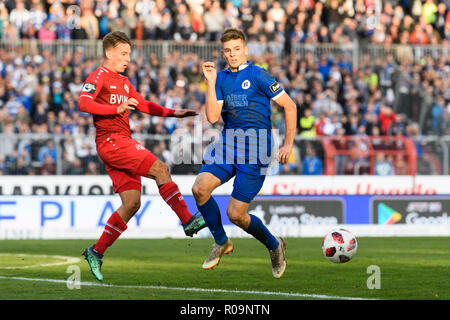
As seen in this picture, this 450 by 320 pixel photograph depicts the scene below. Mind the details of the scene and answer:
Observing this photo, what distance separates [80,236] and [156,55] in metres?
7.56

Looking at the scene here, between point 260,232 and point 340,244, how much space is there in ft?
5.15

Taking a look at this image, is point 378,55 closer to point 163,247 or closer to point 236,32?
point 163,247

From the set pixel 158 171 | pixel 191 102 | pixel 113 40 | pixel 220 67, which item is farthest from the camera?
pixel 220 67

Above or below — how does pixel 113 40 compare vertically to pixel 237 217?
above

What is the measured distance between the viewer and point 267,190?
19.2 meters

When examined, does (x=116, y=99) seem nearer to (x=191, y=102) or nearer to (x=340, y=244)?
(x=340, y=244)

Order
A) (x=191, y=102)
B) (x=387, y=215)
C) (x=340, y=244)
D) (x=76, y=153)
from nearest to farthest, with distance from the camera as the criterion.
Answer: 1. (x=340, y=244)
2. (x=76, y=153)
3. (x=387, y=215)
4. (x=191, y=102)

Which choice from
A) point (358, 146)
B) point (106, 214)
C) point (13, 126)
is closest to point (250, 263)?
point (106, 214)

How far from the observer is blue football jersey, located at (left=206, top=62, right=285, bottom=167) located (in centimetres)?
935

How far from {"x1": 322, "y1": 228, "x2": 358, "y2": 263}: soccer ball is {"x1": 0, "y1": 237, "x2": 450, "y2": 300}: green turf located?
188 mm

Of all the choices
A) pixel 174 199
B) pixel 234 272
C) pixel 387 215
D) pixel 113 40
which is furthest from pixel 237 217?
pixel 387 215

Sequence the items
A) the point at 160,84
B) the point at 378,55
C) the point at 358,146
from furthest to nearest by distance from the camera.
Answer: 1. the point at 378,55
2. the point at 160,84
3. the point at 358,146

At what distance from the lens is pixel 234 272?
1073 centimetres

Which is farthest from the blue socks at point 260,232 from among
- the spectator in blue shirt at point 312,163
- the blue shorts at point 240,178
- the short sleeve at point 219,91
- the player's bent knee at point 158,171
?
the spectator in blue shirt at point 312,163
